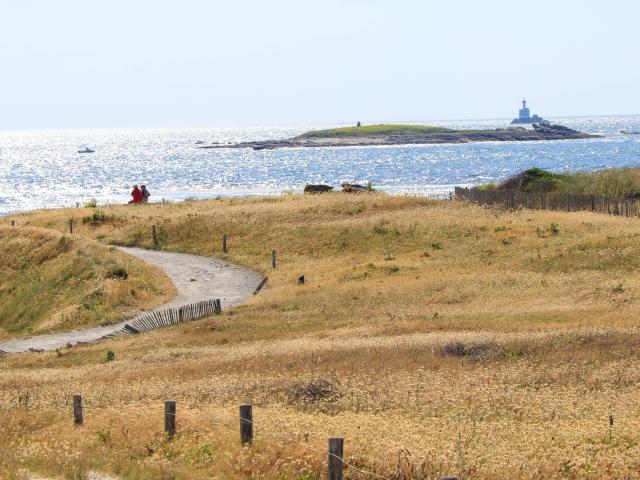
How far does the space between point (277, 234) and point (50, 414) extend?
40689 mm

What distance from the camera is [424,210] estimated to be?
66.1 metres

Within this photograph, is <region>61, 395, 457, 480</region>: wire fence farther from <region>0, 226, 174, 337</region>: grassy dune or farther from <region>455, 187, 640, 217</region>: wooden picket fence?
<region>455, 187, 640, 217</region>: wooden picket fence

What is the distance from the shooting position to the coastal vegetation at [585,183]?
71.8 m

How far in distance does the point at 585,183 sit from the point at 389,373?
56429mm

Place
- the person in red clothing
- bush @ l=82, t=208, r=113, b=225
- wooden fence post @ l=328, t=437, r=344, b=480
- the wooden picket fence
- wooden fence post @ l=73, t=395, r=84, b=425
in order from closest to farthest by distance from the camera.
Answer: wooden fence post @ l=328, t=437, r=344, b=480 → wooden fence post @ l=73, t=395, r=84, b=425 → the wooden picket fence → bush @ l=82, t=208, r=113, b=225 → the person in red clothing

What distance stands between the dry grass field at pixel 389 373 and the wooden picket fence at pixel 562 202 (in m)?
5.48

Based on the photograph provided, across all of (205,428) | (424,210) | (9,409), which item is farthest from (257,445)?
(424,210)

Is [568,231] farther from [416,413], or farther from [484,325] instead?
[416,413]

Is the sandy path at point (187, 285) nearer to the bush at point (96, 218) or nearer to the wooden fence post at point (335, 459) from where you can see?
the bush at point (96, 218)

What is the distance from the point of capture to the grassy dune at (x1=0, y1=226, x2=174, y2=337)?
1732 inches

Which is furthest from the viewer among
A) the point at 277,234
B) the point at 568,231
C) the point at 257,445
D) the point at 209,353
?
the point at 277,234

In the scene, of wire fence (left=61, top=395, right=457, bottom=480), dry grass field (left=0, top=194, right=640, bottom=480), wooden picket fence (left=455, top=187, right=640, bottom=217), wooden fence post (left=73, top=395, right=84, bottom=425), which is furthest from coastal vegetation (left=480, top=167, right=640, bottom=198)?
wire fence (left=61, top=395, right=457, bottom=480)

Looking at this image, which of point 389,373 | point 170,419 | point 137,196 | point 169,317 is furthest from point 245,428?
point 137,196

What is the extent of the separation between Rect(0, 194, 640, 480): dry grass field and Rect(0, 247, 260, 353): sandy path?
1732mm
